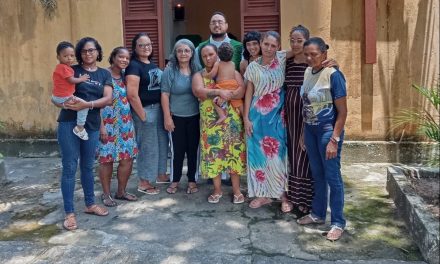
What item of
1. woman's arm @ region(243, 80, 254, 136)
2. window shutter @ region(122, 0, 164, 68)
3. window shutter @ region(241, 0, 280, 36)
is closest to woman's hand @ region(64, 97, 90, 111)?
woman's arm @ region(243, 80, 254, 136)

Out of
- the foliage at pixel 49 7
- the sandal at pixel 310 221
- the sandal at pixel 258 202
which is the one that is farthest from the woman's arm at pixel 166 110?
the foliage at pixel 49 7

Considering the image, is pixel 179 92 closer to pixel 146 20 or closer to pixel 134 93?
pixel 134 93

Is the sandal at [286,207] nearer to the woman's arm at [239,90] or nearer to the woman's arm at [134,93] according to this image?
the woman's arm at [239,90]

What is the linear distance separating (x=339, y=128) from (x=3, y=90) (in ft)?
16.7

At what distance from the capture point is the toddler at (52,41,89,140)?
3.79 metres

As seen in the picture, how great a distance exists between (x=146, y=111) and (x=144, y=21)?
218cm

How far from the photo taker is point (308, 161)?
4195 mm

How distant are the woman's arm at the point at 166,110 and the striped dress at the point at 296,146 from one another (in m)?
1.14

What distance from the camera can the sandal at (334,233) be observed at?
3758mm

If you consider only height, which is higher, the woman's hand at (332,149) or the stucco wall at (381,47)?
the stucco wall at (381,47)

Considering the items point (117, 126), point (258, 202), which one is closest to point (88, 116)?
point (117, 126)

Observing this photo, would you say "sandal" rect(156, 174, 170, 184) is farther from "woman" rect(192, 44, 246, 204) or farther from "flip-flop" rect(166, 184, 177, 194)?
"woman" rect(192, 44, 246, 204)

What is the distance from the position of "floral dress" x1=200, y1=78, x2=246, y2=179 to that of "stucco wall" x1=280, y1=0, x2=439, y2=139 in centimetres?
208

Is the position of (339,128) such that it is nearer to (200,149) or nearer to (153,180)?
(200,149)
